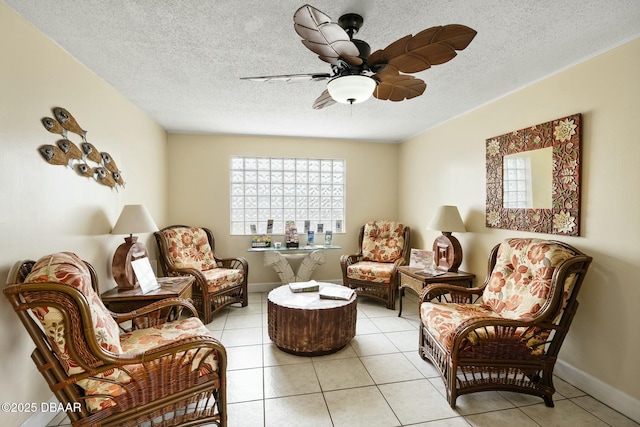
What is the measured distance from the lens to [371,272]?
12.1ft

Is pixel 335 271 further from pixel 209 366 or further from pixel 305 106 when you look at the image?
pixel 209 366

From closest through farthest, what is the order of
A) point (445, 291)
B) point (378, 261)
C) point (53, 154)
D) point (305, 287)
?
1. point (53, 154)
2. point (445, 291)
3. point (305, 287)
4. point (378, 261)

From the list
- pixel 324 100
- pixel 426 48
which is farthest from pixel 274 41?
pixel 426 48

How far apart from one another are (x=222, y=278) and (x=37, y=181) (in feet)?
6.58

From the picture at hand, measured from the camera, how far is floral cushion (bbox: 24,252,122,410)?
126 cm

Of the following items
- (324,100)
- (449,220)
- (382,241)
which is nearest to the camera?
(324,100)

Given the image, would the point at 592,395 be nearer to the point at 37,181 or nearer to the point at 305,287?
the point at 305,287

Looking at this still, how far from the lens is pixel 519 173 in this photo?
2562 mm

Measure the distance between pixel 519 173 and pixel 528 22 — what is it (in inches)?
51.9

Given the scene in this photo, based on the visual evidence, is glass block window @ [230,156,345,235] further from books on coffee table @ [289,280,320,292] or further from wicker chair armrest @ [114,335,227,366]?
wicker chair armrest @ [114,335,227,366]

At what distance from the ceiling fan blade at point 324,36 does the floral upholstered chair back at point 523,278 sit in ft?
6.09

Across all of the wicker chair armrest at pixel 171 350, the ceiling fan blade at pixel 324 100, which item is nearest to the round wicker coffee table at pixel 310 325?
the wicker chair armrest at pixel 171 350

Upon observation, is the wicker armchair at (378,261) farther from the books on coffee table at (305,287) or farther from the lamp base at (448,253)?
the books on coffee table at (305,287)

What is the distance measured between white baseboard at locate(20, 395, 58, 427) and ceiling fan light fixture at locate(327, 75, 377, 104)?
2.49m
